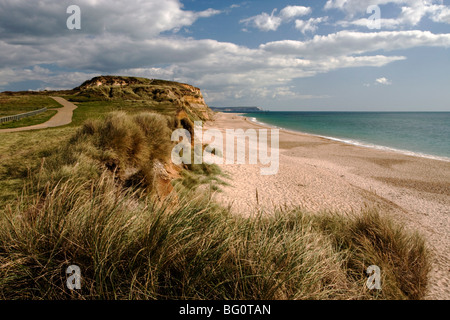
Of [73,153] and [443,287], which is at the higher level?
[73,153]

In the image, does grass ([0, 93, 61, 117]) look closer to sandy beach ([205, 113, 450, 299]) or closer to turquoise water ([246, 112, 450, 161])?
sandy beach ([205, 113, 450, 299])

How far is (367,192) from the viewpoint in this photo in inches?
462

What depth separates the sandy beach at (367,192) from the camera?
24.3 feet

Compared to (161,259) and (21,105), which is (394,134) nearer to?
(161,259)

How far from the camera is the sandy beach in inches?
292

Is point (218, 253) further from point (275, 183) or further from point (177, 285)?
point (275, 183)

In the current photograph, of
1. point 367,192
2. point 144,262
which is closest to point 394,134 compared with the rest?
point 367,192

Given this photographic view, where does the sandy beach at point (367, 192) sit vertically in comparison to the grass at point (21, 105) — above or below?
below

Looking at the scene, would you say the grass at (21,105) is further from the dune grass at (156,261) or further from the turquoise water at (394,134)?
the turquoise water at (394,134)

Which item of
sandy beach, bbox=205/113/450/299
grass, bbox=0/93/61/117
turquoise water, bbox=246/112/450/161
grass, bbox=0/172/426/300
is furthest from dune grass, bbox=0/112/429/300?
turquoise water, bbox=246/112/450/161

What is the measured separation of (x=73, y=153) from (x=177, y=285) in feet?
15.6

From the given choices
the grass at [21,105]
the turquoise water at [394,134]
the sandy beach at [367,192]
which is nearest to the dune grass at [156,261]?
the sandy beach at [367,192]

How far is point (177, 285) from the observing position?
2.36 metres
